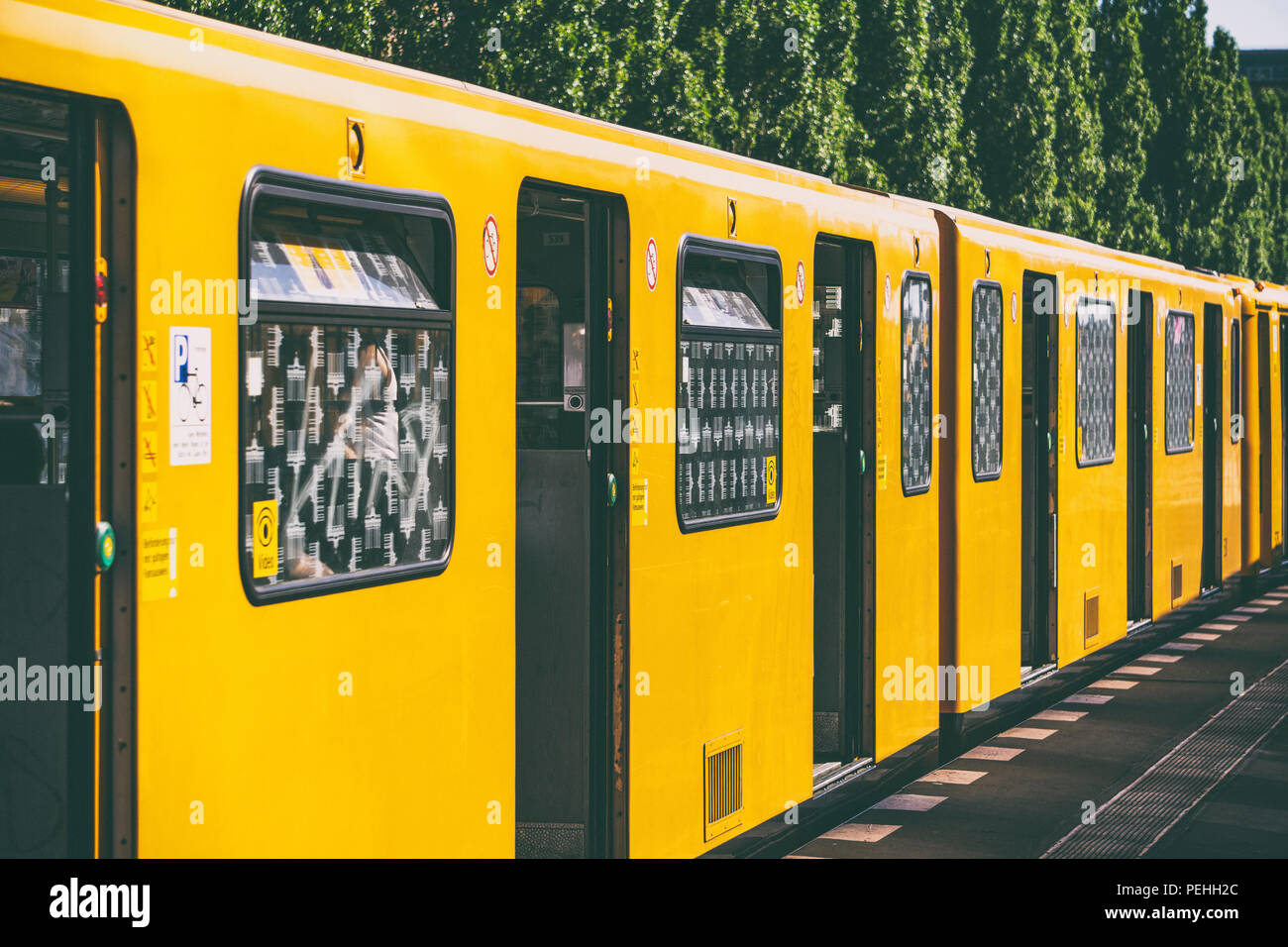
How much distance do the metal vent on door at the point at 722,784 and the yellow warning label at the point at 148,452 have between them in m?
3.04

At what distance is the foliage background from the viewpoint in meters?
16.4

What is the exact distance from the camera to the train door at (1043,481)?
34.8 feet

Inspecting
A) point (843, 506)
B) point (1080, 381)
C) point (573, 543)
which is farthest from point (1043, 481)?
point (573, 543)

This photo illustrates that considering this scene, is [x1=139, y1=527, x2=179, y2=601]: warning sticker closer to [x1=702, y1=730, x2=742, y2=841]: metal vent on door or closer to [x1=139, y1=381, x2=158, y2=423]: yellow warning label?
[x1=139, y1=381, x2=158, y2=423]: yellow warning label

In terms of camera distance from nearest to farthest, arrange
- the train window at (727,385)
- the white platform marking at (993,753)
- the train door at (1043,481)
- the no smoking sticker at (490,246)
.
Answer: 1. the no smoking sticker at (490,246)
2. the train window at (727,385)
3. the white platform marking at (993,753)
4. the train door at (1043,481)

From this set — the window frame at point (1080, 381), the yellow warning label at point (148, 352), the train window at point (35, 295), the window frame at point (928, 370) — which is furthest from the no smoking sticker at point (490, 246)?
the window frame at point (1080, 381)

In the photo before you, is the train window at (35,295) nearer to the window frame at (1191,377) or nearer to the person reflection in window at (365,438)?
the person reflection in window at (365,438)

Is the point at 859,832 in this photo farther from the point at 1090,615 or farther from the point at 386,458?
the point at 386,458

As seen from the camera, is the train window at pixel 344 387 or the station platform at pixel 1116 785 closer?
the train window at pixel 344 387

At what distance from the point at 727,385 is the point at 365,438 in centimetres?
242

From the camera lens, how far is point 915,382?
27.9 ft

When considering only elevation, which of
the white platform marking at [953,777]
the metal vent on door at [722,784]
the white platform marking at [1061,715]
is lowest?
the white platform marking at [953,777]

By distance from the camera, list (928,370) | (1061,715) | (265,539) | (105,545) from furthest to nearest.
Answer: (1061,715), (928,370), (265,539), (105,545)

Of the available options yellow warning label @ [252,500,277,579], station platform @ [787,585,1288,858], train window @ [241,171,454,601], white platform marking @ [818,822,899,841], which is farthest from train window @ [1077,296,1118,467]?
yellow warning label @ [252,500,277,579]
